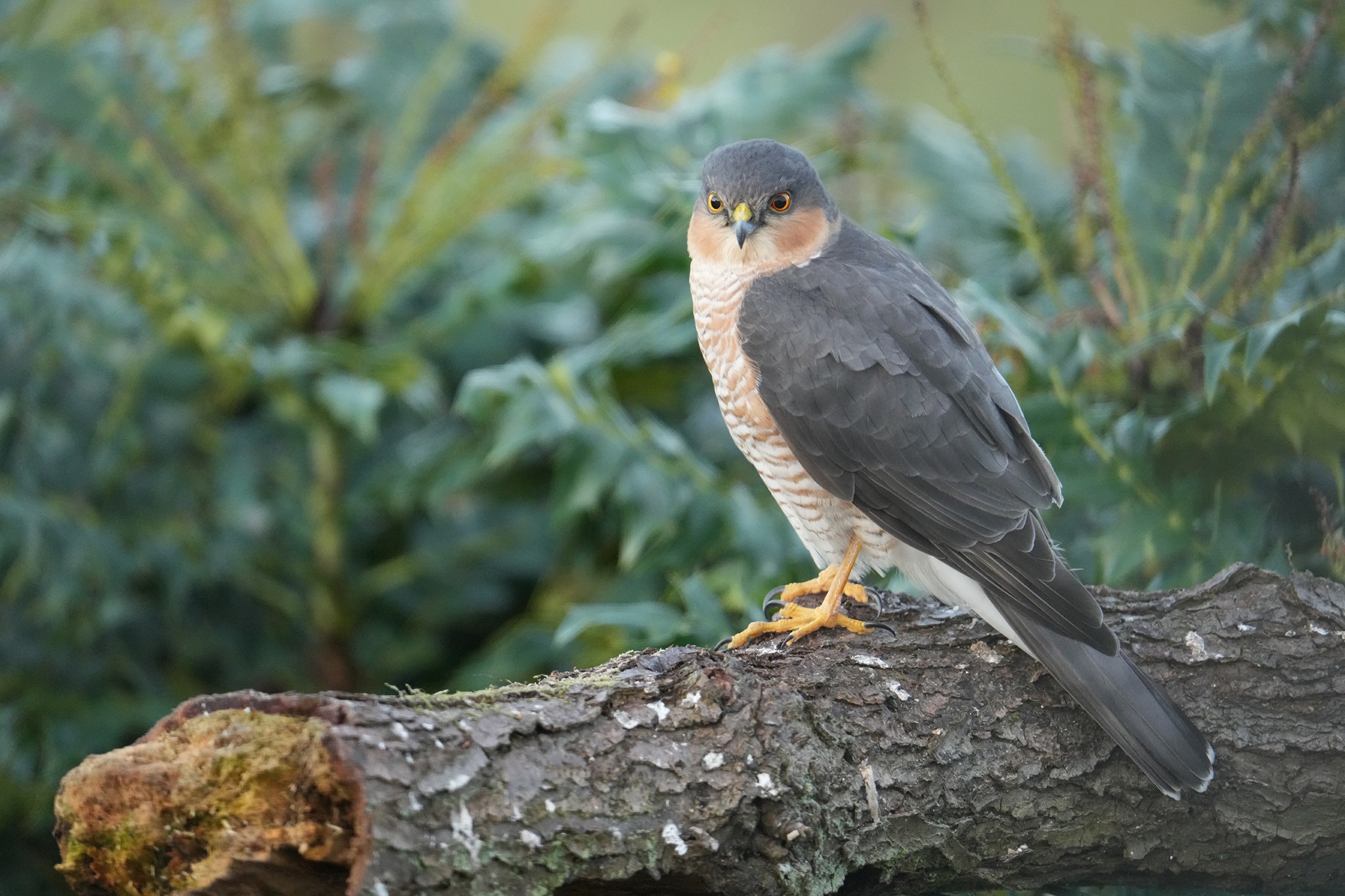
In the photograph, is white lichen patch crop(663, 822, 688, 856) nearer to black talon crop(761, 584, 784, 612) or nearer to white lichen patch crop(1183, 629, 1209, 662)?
black talon crop(761, 584, 784, 612)

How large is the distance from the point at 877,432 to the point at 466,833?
1.26 metres

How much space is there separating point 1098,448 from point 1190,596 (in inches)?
24.5

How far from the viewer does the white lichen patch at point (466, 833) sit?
163cm

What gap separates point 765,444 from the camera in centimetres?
268

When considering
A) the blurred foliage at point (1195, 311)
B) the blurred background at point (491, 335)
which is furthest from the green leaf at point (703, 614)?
the blurred foliage at point (1195, 311)

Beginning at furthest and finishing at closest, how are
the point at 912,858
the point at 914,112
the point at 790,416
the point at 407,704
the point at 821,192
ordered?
the point at 914,112 → the point at 821,192 → the point at 790,416 → the point at 912,858 → the point at 407,704

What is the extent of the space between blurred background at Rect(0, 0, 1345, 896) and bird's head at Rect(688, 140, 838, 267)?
0.46m

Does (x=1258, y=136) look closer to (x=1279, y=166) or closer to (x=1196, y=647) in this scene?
(x=1279, y=166)

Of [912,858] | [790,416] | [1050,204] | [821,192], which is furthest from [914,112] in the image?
[912,858]

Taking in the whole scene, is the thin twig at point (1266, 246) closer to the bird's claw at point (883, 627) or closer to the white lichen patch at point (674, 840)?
the bird's claw at point (883, 627)

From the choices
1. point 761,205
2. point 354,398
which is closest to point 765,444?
point 761,205

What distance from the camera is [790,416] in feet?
8.46

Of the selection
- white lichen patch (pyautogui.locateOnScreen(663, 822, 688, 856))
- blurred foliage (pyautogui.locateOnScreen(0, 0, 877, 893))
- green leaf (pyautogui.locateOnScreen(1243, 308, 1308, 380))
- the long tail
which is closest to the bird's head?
blurred foliage (pyautogui.locateOnScreen(0, 0, 877, 893))

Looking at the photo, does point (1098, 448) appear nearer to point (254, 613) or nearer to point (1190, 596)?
point (1190, 596)
